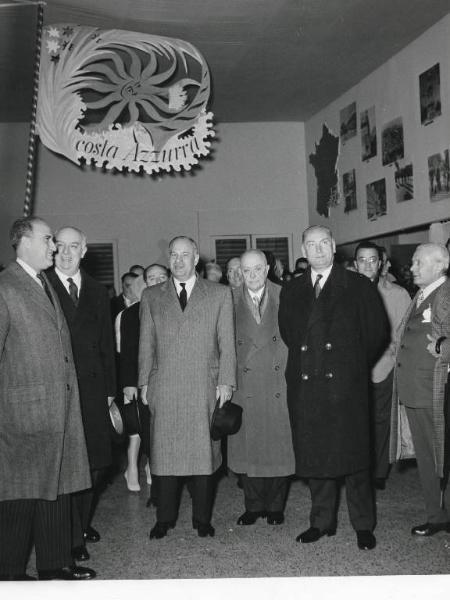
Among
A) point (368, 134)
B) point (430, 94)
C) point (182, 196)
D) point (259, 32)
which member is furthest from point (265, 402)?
point (182, 196)

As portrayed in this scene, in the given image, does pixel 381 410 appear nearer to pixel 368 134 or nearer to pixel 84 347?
pixel 84 347

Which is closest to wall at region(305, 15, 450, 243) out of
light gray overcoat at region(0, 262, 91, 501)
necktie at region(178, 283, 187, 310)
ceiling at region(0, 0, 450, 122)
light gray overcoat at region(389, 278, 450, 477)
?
ceiling at region(0, 0, 450, 122)

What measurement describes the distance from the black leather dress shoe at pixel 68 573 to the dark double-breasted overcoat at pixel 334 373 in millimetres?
1162

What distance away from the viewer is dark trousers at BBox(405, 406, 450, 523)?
3.75 meters

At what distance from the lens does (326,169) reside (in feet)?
32.3

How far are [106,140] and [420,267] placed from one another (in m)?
1.92

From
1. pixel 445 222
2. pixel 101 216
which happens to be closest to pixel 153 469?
pixel 445 222

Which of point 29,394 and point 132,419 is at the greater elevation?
point 29,394

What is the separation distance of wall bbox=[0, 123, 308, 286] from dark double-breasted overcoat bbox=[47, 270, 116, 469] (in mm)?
6715

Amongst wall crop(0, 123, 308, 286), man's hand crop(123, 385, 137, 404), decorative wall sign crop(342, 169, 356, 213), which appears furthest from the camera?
wall crop(0, 123, 308, 286)

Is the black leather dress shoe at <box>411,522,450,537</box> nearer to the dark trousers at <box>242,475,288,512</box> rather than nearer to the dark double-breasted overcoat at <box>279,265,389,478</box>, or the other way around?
the dark double-breasted overcoat at <box>279,265,389,478</box>

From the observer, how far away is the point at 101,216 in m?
10.4

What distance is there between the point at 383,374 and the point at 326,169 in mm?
5524

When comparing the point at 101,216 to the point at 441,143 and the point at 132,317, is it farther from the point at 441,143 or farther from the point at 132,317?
the point at 132,317
